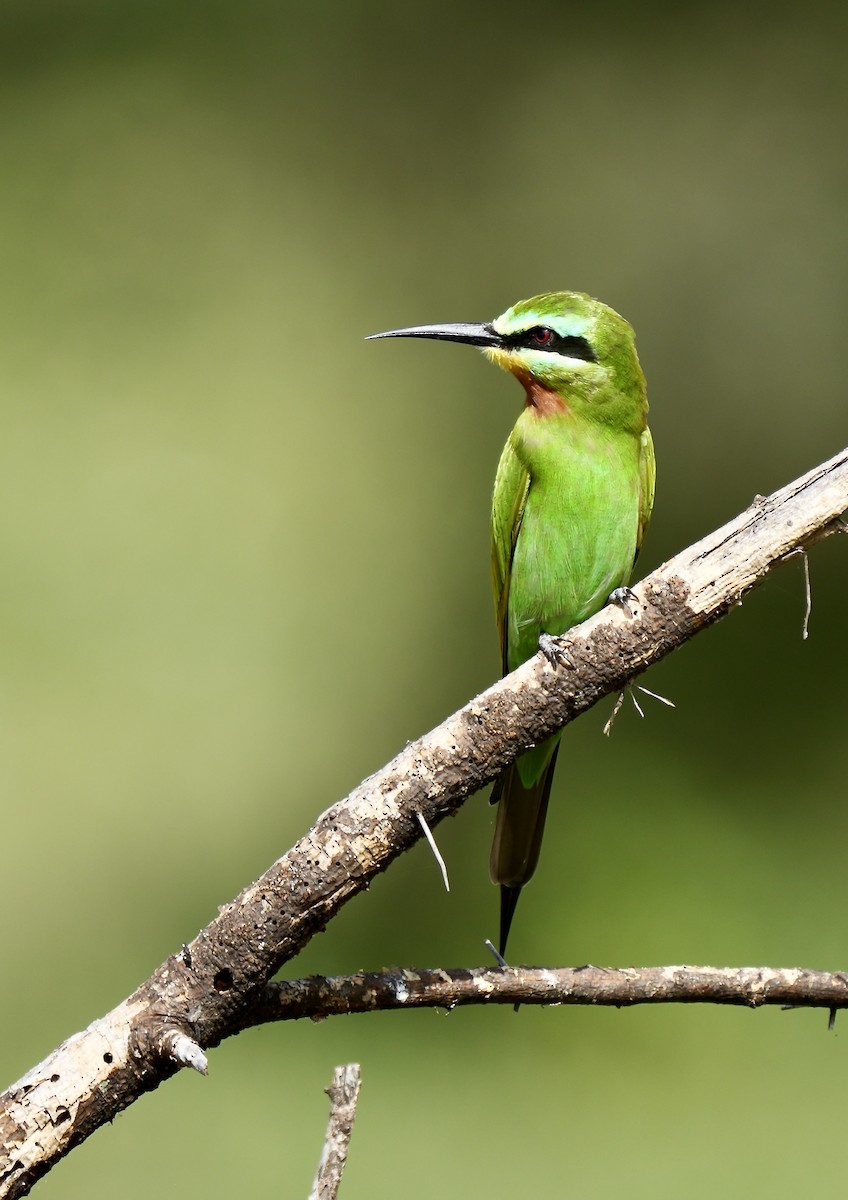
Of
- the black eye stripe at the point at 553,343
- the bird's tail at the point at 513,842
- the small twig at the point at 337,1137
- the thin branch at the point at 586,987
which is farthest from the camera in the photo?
the black eye stripe at the point at 553,343

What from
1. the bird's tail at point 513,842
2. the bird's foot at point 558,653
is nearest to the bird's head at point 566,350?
the bird's tail at point 513,842

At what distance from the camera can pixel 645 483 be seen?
5.76ft

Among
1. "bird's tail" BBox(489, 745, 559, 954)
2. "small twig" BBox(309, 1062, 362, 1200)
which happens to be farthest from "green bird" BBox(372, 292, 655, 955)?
"small twig" BBox(309, 1062, 362, 1200)

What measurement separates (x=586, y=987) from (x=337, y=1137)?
32 cm

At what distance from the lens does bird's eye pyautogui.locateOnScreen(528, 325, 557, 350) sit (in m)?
1.67

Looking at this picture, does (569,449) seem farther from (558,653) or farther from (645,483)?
(558,653)

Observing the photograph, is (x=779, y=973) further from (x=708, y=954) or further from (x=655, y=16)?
(x=655, y=16)

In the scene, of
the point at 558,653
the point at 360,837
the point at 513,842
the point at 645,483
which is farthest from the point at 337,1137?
the point at 645,483

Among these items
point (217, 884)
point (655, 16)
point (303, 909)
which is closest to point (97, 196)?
point (655, 16)

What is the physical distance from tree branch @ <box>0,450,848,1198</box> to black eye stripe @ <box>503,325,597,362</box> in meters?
0.55

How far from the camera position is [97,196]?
400 cm

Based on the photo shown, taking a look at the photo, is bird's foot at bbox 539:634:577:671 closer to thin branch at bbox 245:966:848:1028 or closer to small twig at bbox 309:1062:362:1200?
thin branch at bbox 245:966:848:1028

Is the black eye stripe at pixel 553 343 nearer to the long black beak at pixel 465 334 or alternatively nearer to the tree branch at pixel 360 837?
the long black beak at pixel 465 334

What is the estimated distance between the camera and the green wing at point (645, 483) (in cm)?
175
